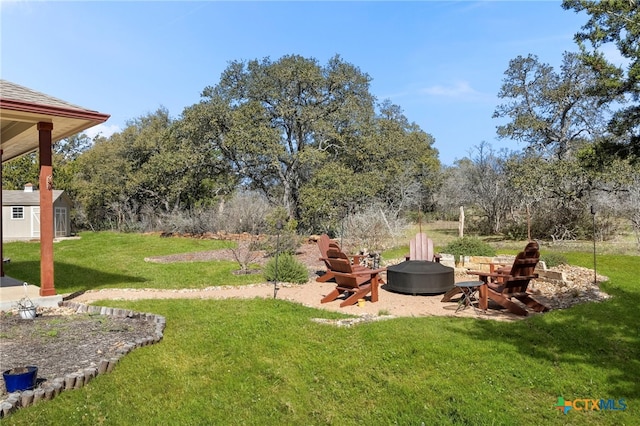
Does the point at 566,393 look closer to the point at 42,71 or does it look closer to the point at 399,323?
the point at 399,323

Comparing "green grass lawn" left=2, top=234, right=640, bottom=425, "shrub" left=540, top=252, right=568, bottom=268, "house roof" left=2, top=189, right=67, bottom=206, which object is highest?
"house roof" left=2, top=189, right=67, bottom=206

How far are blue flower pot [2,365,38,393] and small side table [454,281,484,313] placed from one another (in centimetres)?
533

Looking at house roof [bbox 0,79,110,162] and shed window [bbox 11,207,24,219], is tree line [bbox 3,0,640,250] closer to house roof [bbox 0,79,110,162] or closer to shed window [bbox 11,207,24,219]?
shed window [bbox 11,207,24,219]

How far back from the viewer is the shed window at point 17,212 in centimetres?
2130

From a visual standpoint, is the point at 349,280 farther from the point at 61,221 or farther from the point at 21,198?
the point at 21,198

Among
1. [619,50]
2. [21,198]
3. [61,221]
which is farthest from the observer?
[61,221]

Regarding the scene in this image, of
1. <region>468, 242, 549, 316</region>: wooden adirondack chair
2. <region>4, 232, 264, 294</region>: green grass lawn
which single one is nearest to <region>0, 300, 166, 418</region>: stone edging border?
<region>4, 232, 264, 294</region>: green grass lawn

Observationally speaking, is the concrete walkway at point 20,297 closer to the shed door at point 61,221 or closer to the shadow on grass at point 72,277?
the shadow on grass at point 72,277

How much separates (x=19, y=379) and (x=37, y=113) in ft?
14.8

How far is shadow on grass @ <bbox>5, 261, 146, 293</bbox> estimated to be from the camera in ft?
27.9

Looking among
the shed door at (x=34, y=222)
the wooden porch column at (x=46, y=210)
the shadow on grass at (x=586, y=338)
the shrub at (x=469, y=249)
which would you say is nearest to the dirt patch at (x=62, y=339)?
the wooden porch column at (x=46, y=210)

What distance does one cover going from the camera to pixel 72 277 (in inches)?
377

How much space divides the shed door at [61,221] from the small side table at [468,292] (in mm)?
21931

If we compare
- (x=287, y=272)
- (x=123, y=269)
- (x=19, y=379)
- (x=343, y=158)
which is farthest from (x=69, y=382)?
(x=343, y=158)
